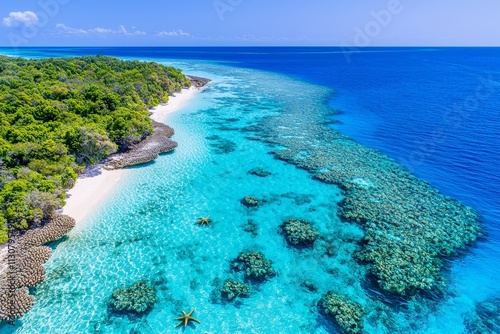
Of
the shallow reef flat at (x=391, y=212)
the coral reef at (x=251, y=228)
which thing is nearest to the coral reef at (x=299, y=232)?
the coral reef at (x=251, y=228)

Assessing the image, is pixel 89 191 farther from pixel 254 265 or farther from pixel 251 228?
pixel 254 265

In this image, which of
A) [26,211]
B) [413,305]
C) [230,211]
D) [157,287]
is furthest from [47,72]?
[413,305]

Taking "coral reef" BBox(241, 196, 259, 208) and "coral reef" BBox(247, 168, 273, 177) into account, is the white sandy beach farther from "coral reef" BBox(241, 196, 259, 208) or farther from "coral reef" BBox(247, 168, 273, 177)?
"coral reef" BBox(247, 168, 273, 177)

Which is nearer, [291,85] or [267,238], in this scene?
[267,238]

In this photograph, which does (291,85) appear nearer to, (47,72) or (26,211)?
(47,72)

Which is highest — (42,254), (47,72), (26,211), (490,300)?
(47,72)

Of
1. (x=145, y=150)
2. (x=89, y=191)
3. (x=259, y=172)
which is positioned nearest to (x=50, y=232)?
(x=89, y=191)

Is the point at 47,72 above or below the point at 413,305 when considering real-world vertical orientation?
above
